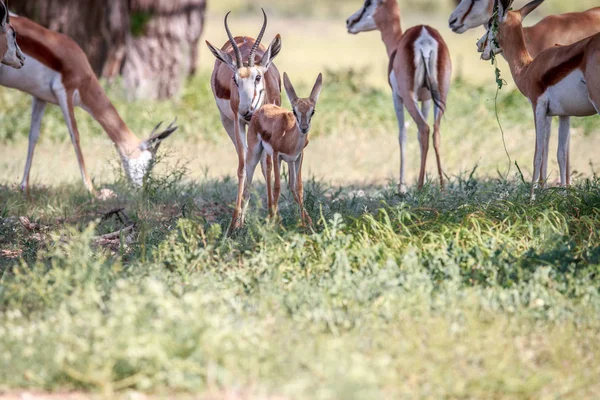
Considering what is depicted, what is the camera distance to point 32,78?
27.7 feet

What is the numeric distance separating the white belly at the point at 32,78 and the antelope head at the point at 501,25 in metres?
4.18

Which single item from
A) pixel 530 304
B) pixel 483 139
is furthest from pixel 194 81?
pixel 530 304

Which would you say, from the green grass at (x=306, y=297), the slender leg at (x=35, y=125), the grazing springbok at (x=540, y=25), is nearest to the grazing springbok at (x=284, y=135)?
the green grass at (x=306, y=297)

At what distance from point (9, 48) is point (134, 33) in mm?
5548

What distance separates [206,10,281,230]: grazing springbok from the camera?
5.98m

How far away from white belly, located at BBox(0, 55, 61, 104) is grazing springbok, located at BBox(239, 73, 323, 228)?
10.6ft

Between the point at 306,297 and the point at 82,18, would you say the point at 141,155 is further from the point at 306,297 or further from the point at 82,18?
the point at 306,297

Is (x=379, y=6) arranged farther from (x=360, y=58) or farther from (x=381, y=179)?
(x=360, y=58)

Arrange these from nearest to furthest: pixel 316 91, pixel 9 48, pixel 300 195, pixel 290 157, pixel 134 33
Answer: pixel 316 91, pixel 290 157, pixel 300 195, pixel 9 48, pixel 134 33

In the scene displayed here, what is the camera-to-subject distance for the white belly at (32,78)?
8.34 m

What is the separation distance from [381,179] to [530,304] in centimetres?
474

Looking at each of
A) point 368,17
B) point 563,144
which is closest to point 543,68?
point 563,144

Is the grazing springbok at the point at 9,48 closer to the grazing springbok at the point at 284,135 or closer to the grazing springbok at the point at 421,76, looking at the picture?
the grazing springbok at the point at 284,135

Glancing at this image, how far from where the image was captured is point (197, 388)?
3623 millimetres
